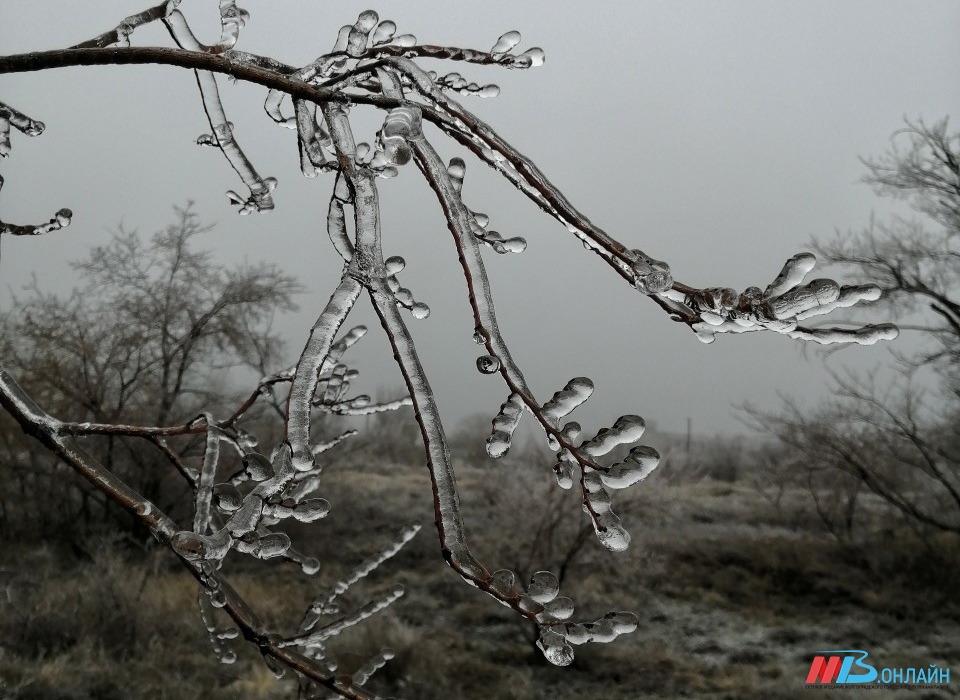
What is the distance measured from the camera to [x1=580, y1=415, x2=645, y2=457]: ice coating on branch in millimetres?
598

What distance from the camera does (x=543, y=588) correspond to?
25.7 inches

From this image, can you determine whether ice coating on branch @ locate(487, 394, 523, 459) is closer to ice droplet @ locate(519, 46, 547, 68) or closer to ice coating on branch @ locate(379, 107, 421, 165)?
ice coating on branch @ locate(379, 107, 421, 165)

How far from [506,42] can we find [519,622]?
8157 millimetres

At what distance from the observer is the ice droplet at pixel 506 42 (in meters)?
1.13

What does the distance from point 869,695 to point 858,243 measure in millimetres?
6346

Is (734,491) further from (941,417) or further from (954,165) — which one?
(954,165)

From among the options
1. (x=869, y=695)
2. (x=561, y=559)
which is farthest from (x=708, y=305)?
(x=561, y=559)

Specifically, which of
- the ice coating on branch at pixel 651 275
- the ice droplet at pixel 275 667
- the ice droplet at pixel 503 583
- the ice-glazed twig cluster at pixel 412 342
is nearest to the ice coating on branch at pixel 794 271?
the ice-glazed twig cluster at pixel 412 342

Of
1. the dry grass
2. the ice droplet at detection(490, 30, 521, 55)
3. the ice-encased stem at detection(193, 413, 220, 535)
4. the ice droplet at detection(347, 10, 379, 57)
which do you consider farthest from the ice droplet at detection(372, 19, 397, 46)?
the dry grass

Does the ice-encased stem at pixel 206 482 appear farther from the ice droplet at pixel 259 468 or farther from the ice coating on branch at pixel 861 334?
the ice coating on branch at pixel 861 334

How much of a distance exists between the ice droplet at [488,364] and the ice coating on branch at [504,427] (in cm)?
4

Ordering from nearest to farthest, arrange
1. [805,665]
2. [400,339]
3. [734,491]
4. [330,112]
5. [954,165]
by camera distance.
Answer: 1. [400,339]
2. [330,112]
3. [805,665]
4. [954,165]
5. [734,491]

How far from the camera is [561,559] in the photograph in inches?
359

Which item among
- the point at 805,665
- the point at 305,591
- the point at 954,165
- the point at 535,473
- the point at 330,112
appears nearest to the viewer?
the point at 330,112
